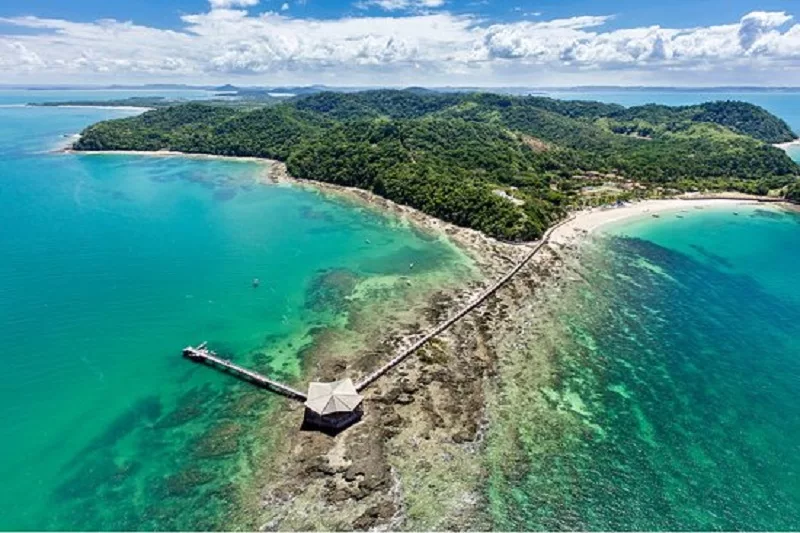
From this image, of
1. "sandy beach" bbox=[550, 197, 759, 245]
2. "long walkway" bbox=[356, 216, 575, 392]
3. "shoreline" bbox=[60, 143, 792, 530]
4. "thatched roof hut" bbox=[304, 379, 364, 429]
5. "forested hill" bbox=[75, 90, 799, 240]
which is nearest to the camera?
"shoreline" bbox=[60, 143, 792, 530]

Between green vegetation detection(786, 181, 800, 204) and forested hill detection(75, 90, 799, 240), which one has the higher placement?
forested hill detection(75, 90, 799, 240)

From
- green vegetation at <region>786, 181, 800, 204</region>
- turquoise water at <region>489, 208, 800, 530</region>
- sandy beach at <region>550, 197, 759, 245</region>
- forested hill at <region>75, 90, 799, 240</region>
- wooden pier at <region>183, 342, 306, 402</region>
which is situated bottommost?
turquoise water at <region>489, 208, 800, 530</region>

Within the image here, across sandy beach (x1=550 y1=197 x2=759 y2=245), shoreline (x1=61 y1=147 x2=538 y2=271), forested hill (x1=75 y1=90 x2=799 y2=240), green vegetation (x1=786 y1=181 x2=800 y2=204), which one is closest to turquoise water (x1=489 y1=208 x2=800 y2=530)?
shoreline (x1=61 y1=147 x2=538 y2=271)

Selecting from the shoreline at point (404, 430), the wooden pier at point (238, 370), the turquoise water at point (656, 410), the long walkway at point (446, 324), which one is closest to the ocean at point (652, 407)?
the turquoise water at point (656, 410)

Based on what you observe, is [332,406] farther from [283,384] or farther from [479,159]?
[479,159]

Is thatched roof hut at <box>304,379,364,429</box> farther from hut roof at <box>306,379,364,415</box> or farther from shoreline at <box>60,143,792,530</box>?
shoreline at <box>60,143,792,530</box>

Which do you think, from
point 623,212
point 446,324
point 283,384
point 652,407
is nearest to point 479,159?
point 623,212
